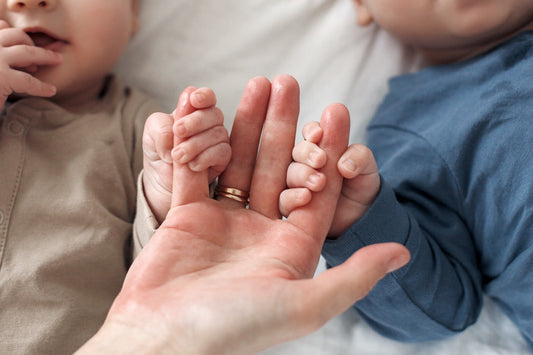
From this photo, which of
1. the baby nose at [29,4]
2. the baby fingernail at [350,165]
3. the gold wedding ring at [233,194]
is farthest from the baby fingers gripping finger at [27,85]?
the baby fingernail at [350,165]

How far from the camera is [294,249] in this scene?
610 mm

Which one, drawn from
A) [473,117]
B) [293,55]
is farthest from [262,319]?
[293,55]

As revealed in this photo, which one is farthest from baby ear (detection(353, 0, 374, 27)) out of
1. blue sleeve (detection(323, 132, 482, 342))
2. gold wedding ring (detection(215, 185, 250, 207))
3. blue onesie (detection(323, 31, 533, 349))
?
gold wedding ring (detection(215, 185, 250, 207))

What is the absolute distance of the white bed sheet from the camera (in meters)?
1.05

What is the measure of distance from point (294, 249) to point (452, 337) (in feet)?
1.76

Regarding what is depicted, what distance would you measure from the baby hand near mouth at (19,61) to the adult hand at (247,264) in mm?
356

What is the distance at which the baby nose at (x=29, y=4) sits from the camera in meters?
0.80

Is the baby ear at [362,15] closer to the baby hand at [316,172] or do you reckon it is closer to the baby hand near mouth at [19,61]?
the baby hand at [316,172]

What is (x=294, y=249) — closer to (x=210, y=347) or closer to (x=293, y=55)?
(x=210, y=347)

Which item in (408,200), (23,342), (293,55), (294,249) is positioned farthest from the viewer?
(293,55)

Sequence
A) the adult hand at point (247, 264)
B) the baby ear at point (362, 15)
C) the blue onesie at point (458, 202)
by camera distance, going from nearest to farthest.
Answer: the adult hand at point (247, 264), the blue onesie at point (458, 202), the baby ear at point (362, 15)

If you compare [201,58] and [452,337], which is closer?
[452,337]

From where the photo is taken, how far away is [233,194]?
0.70m

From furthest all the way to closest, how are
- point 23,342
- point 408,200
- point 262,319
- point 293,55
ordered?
point 293,55
point 408,200
point 23,342
point 262,319
